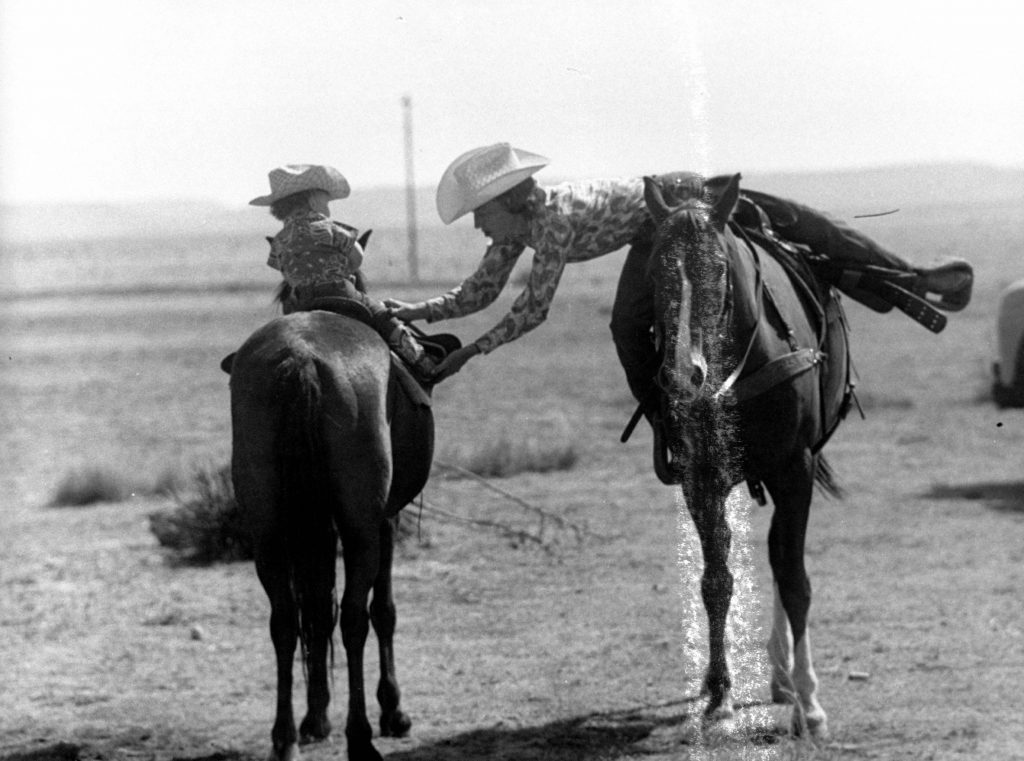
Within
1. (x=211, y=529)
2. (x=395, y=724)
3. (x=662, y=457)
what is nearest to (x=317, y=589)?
(x=395, y=724)

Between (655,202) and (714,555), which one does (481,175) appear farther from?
(714,555)

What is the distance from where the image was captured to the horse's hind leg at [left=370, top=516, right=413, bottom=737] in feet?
23.1

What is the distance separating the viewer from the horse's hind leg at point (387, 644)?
23.1ft

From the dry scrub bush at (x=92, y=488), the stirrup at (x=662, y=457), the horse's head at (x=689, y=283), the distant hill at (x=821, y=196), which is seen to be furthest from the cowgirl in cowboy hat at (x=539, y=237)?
the distant hill at (x=821, y=196)

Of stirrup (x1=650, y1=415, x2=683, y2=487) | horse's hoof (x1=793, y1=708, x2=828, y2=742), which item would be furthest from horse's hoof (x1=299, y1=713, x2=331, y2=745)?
horse's hoof (x1=793, y1=708, x2=828, y2=742)

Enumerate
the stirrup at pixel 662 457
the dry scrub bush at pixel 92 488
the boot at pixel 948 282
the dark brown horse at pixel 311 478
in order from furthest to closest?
the dry scrub bush at pixel 92 488 → the boot at pixel 948 282 → the stirrup at pixel 662 457 → the dark brown horse at pixel 311 478

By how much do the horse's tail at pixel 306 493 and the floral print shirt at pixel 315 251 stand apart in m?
0.78

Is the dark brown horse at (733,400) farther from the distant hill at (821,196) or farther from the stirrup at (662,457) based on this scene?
the distant hill at (821,196)

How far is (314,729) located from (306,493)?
1.41 m

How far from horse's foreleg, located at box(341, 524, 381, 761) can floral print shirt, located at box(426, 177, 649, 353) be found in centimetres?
104

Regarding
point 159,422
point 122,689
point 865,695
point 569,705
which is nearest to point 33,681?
point 122,689

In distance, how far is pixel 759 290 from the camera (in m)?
6.59

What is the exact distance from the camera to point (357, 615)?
607cm

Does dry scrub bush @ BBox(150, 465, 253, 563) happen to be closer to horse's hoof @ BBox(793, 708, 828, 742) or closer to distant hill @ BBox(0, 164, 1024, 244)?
horse's hoof @ BBox(793, 708, 828, 742)
